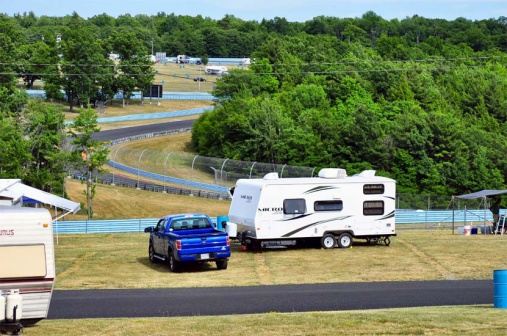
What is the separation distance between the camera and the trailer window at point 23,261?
58.9ft

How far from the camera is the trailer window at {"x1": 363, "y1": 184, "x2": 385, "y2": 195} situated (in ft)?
118

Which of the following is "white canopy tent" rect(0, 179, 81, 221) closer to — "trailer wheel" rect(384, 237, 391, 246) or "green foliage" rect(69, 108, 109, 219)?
"trailer wheel" rect(384, 237, 391, 246)

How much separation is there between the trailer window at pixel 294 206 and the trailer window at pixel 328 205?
0.49m

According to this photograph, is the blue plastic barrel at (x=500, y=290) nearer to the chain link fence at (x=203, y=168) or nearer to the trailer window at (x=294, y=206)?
the trailer window at (x=294, y=206)

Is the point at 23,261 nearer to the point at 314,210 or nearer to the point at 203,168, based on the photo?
the point at 314,210

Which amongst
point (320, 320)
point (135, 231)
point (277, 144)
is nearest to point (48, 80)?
point (277, 144)

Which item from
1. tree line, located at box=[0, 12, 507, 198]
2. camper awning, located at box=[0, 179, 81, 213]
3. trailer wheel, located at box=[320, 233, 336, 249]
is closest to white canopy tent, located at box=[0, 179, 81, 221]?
camper awning, located at box=[0, 179, 81, 213]

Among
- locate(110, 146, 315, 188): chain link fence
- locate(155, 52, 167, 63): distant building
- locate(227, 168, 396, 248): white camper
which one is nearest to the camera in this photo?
locate(227, 168, 396, 248): white camper

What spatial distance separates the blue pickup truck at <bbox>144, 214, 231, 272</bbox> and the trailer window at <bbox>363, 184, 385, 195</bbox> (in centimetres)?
730

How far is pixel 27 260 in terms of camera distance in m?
18.2

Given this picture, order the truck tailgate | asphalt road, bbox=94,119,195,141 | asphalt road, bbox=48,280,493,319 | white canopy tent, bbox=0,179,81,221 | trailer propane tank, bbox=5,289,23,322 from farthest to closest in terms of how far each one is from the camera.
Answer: asphalt road, bbox=94,119,195,141 → white canopy tent, bbox=0,179,81,221 → the truck tailgate → asphalt road, bbox=48,280,493,319 → trailer propane tank, bbox=5,289,23,322

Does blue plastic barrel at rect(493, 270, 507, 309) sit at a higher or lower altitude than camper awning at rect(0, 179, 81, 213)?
higher

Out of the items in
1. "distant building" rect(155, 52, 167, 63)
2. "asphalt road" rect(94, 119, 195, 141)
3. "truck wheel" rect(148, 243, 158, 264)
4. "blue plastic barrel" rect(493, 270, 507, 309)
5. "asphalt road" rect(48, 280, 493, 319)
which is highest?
"distant building" rect(155, 52, 167, 63)

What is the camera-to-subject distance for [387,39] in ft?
535
